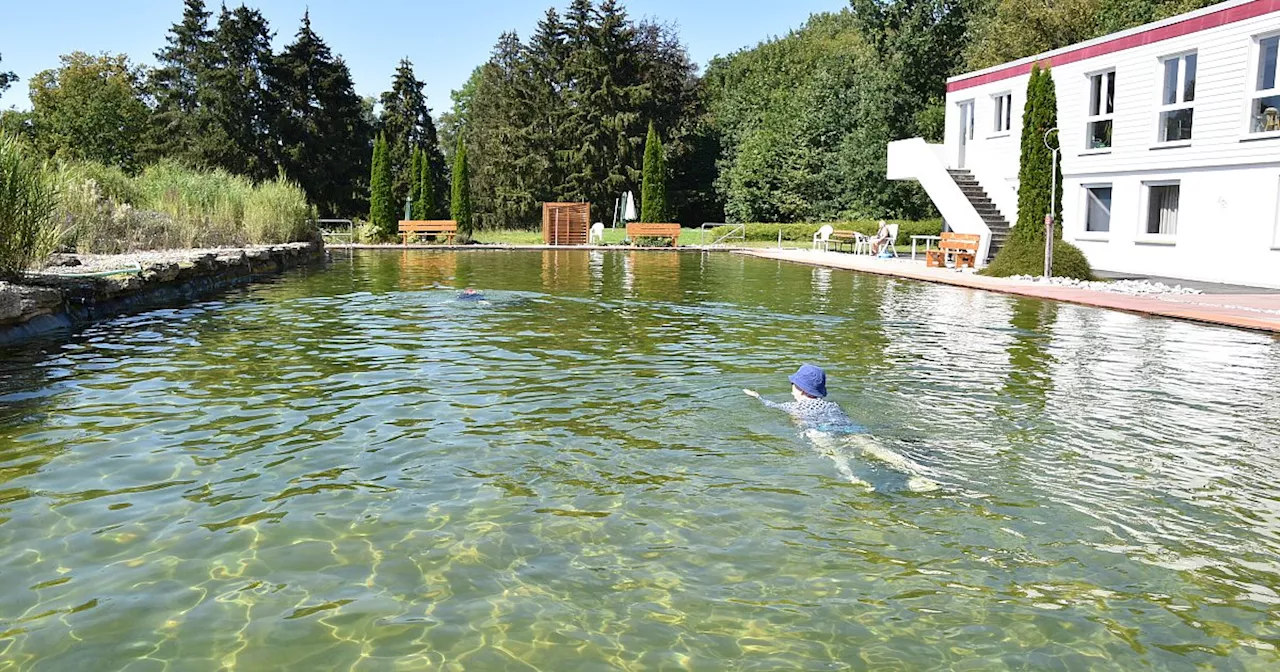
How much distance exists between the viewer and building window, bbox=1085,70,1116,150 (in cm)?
2267

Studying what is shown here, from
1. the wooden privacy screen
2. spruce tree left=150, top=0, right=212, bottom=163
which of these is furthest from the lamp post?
spruce tree left=150, top=0, right=212, bottom=163

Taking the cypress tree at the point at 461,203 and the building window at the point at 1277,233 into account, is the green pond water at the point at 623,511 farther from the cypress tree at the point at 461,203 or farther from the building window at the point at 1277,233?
the cypress tree at the point at 461,203

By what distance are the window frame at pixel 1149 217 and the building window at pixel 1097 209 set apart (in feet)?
3.83

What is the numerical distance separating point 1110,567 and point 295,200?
2790 centimetres

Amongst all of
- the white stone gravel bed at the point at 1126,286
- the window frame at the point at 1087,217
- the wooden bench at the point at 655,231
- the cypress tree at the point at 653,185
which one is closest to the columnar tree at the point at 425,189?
the cypress tree at the point at 653,185

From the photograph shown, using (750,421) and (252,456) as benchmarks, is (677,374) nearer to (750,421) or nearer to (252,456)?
(750,421)

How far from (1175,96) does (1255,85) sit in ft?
7.54

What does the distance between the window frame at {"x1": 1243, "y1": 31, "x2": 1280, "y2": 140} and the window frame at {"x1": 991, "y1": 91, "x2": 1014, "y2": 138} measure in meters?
7.87

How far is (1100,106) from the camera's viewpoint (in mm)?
23000

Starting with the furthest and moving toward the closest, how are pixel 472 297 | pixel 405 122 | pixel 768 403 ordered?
pixel 405 122
pixel 472 297
pixel 768 403

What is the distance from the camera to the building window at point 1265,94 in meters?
18.1

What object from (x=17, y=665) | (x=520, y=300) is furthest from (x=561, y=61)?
(x=17, y=665)

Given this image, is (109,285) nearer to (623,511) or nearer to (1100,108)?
(623,511)

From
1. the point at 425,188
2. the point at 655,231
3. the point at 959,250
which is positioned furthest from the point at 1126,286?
the point at 425,188
